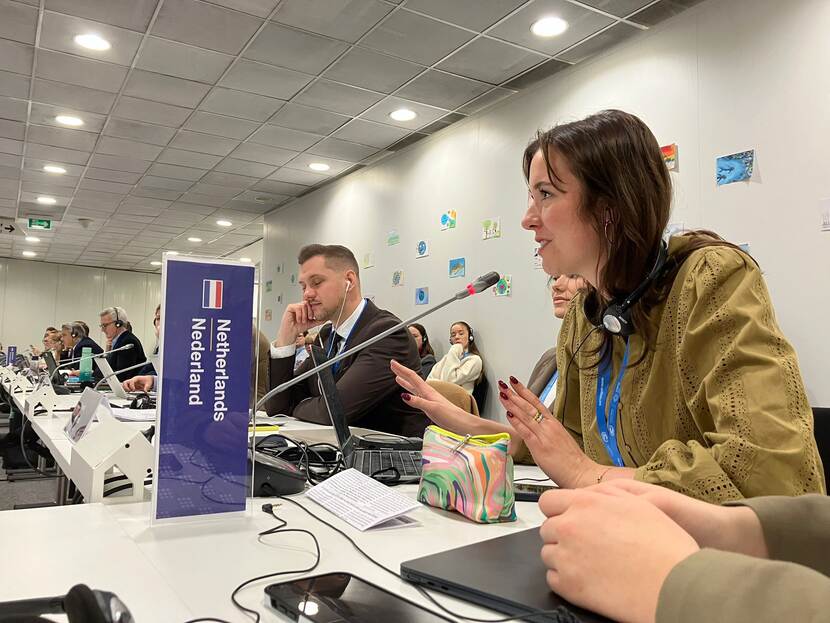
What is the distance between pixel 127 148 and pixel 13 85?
3.85 feet

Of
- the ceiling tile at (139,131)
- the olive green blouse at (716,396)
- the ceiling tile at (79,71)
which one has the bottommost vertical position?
the olive green blouse at (716,396)

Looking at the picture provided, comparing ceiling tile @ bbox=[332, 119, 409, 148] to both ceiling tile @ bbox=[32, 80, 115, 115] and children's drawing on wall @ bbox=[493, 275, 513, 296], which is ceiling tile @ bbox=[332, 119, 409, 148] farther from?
ceiling tile @ bbox=[32, 80, 115, 115]

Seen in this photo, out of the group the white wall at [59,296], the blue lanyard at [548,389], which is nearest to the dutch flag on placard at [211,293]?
the blue lanyard at [548,389]

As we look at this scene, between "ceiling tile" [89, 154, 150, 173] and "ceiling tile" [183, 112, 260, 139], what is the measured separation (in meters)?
1.11

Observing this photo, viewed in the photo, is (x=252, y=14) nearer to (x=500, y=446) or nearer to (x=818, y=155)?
(x=818, y=155)

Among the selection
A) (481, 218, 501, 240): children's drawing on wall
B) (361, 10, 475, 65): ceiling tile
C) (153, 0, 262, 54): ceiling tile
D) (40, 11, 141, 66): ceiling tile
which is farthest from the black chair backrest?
(40, 11, 141, 66): ceiling tile

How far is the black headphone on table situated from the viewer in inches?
42.6

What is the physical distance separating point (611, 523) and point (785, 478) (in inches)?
17.2

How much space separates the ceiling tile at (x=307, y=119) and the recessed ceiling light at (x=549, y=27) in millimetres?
1678

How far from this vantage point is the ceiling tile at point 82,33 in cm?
336

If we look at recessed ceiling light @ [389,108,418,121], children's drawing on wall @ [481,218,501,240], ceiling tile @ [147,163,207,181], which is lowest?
children's drawing on wall @ [481,218,501,240]

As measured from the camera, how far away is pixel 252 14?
3.24 m

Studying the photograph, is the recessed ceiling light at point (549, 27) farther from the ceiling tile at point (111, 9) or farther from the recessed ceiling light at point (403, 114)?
the ceiling tile at point (111, 9)

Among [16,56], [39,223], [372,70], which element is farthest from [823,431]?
[39,223]
